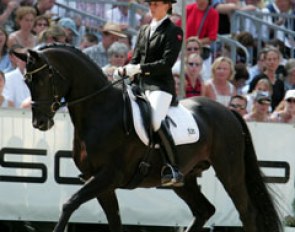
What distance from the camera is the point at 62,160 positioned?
11633 millimetres

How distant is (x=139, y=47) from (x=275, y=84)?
5090 millimetres

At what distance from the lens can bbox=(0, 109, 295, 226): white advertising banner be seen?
38.0ft

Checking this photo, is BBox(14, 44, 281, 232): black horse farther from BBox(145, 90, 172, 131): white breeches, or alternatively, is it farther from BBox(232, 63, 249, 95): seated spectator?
BBox(232, 63, 249, 95): seated spectator

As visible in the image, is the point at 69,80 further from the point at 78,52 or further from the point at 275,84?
the point at 275,84

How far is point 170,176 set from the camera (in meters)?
9.95

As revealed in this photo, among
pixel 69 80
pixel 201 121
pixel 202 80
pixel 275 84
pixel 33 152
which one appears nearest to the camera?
pixel 69 80

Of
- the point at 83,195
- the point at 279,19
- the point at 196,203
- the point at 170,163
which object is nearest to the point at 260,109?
the point at 196,203

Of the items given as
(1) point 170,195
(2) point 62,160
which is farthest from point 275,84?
(2) point 62,160

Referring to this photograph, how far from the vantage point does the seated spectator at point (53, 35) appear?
41.7 feet

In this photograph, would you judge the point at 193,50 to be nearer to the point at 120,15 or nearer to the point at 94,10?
the point at 120,15

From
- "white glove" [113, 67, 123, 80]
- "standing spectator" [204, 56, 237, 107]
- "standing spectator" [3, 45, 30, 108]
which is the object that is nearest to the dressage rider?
"white glove" [113, 67, 123, 80]

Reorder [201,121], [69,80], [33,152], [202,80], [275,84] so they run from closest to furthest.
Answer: [69,80] → [201,121] → [33,152] → [202,80] → [275,84]

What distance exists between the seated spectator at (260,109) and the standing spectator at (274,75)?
5.04ft

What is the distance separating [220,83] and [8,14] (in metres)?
3.77
